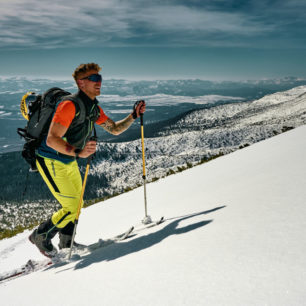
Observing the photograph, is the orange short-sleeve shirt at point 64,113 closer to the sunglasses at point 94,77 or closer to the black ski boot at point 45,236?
the sunglasses at point 94,77

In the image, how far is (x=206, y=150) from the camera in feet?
568

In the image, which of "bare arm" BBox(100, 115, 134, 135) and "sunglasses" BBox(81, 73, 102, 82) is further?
"bare arm" BBox(100, 115, 134, 135)

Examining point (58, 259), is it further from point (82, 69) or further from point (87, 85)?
point (82, 69)

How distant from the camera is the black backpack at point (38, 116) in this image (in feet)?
14.5

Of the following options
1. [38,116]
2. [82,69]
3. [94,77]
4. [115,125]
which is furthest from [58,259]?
[82,69]

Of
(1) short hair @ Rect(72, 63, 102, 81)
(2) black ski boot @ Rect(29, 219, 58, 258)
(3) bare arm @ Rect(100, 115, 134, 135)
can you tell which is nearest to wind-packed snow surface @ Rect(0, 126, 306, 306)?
(2) black ski boot @ Rect(29, 219, 58, 258)

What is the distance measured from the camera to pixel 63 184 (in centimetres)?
481

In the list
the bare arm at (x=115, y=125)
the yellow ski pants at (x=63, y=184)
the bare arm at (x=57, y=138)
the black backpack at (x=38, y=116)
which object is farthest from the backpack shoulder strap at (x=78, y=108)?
the bare arm at (x=115, y=125)

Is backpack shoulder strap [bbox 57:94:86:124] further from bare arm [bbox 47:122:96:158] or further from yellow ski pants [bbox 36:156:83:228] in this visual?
yellow ski pants [bbox 36:156:83:228]

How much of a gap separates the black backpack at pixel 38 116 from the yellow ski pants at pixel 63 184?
26 centimetres

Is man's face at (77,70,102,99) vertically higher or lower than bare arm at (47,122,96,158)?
higher

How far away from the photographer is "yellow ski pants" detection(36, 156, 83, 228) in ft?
15.7

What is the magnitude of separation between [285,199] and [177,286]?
2179 mm

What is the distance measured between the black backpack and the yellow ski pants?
26 cm
